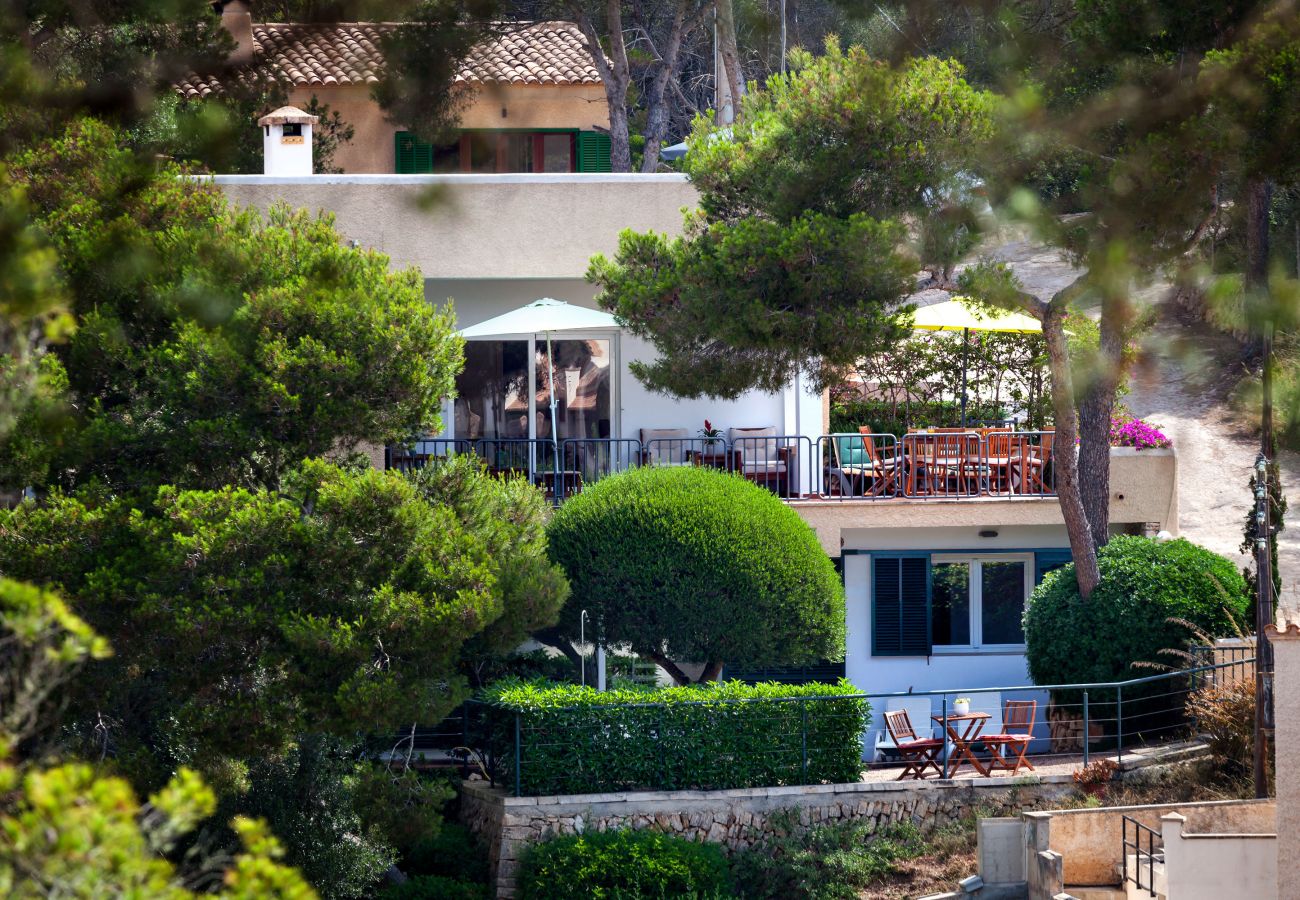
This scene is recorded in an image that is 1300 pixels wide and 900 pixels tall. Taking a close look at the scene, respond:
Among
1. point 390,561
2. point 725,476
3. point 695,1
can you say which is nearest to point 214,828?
point 390,561

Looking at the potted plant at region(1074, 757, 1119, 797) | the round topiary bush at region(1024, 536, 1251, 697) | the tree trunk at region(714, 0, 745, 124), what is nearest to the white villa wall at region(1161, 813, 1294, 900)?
the potted plant at region(1074, 757, 1119, 797)

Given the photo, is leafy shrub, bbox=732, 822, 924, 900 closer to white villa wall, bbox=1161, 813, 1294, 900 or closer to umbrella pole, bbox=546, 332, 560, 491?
white villa wall, bbox=1161, 813, 1294, 900

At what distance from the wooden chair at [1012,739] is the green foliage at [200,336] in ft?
21.0

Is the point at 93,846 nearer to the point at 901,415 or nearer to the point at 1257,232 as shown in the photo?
the point at 1257,232

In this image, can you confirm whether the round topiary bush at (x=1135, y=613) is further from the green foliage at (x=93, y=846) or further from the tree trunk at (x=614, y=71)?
the green foliage at (x=93, y=846)

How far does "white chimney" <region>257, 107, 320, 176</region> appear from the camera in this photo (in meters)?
19.3

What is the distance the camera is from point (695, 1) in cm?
2606

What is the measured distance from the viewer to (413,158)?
24859 mm

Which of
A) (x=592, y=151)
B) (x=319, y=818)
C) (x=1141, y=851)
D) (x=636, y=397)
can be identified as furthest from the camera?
(x=592, y=151)

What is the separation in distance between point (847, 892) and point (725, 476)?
4617mm

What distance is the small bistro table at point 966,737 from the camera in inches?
628

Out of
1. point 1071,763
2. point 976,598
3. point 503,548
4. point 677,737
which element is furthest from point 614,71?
point 1071,763

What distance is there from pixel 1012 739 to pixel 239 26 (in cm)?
1017

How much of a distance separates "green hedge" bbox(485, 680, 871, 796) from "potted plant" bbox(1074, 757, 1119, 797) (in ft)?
6.82
